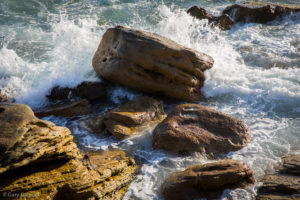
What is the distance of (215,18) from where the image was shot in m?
10.8

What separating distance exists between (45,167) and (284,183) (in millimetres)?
2843

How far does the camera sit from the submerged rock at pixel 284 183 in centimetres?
354

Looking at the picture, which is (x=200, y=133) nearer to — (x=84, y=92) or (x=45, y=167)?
(x=45, y=167)

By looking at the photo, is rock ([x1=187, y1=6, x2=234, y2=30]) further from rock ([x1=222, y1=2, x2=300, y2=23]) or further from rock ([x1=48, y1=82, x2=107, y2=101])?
rock ([x1=48, y1=82, x2=107, y2=101])

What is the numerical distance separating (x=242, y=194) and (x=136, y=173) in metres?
1.44

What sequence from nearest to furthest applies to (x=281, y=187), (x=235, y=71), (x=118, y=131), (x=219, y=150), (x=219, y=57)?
(x=281, y=187) → (x=219, y=150) → (x=118, y=131) → (x=235, y=71) → (x=219, y=57)

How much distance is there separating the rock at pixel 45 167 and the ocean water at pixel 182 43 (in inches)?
16.8

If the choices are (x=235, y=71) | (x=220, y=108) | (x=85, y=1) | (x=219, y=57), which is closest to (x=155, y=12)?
(x=85, y=1)

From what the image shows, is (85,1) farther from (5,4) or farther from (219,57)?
(219,57)

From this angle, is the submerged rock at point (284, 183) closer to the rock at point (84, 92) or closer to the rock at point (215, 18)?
the rock at point (84, 92)

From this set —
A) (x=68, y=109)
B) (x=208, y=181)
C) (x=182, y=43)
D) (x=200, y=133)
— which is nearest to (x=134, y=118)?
(x=200, y=133)

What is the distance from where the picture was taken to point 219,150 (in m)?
4.59

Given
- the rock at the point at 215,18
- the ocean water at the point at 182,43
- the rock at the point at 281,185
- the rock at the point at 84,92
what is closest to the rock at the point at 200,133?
the ocean water at the point at 182,43

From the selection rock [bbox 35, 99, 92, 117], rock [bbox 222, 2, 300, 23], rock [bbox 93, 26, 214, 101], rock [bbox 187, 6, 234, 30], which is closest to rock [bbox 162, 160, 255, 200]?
rock [bbox 93, 26, 214, 101]
